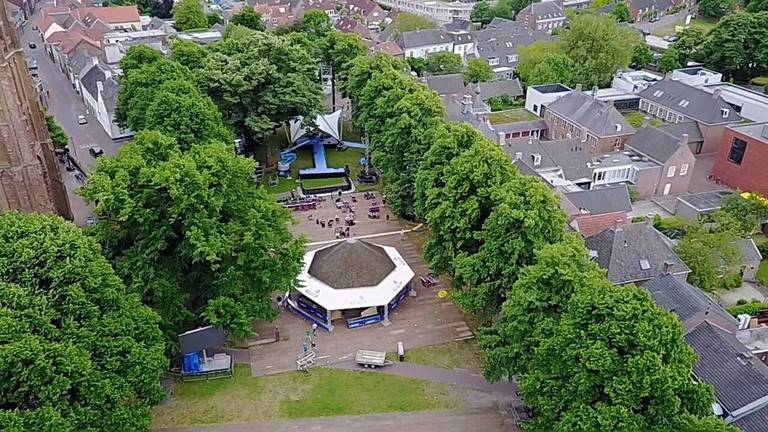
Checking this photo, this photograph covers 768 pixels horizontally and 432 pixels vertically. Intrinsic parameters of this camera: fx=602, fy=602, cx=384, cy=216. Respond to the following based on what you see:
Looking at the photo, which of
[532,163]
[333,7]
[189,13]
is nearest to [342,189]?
[532,163]

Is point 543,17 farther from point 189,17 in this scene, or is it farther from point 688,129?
point 189,17

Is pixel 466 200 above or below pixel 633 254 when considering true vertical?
above

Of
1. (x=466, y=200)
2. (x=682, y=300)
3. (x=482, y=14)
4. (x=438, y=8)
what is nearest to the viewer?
(x=682, y=300)

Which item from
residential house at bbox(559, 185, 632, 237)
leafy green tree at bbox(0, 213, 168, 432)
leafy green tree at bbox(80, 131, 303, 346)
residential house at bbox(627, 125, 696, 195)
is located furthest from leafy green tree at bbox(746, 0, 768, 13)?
leafy green tree at bbox(0, 213, 168, 432)

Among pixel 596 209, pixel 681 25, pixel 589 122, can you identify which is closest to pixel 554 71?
pixel 589 122

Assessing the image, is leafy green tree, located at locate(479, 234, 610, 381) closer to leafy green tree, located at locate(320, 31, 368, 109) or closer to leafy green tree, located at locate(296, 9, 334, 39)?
leafy green tree, located at locate(320, 31, 368, 109)

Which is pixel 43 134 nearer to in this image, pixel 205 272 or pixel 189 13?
pixel 205 272
